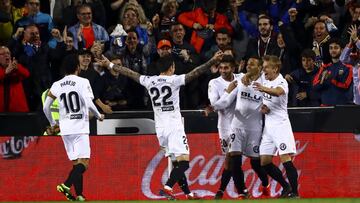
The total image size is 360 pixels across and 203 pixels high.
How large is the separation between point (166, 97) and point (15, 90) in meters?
3.73

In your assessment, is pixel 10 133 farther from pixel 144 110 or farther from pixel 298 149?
pixel 298 149

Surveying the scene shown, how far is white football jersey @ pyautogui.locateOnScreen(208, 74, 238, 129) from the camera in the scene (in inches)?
794

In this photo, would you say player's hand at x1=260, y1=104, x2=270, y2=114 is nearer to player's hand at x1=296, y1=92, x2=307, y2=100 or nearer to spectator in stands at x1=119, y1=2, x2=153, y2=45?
player's hand at x1=296, y1=92, x2=307, y2=100

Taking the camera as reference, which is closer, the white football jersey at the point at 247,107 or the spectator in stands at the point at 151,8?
the white football jersey at the point at 247,107

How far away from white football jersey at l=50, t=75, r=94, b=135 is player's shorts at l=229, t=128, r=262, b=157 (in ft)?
7.89

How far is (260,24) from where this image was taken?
74.0 feet

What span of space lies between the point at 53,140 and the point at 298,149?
13.0 ft

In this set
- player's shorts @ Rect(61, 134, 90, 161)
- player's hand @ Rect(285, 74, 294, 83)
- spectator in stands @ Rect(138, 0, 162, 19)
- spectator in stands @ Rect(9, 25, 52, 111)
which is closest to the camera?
player's shorts @ Rect(61, 134, 90, 161)

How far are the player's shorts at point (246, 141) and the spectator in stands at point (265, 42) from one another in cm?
261

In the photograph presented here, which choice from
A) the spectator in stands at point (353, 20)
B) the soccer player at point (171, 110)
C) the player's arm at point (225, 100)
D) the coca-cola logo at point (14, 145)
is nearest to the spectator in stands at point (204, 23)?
the spectator in stands at point (353, 20)

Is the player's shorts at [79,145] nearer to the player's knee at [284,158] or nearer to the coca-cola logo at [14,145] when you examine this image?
the coca-cola logo at [14,145]

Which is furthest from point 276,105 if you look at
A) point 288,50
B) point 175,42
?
A: point 175,42

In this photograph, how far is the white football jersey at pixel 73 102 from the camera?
19.2 meters

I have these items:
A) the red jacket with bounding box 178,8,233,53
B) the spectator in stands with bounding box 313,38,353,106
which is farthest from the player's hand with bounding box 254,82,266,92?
the red jacket with bounding box 178,8,233,53
